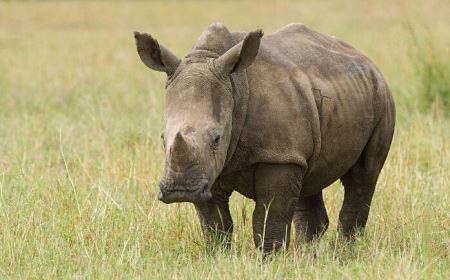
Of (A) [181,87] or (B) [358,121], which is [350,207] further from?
(A) [181,87]

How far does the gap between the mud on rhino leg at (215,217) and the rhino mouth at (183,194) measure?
2.91ft

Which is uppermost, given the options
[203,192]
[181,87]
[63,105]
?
[181,87]

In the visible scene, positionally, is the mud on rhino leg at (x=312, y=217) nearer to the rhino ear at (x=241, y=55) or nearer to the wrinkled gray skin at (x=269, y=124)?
the wrinkled gray skin at (x=269, y=124)

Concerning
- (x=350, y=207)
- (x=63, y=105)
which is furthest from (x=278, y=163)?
(x=63, y=105)

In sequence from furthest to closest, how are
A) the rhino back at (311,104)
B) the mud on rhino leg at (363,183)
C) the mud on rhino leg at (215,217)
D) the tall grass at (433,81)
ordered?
the tall grass at (433,81)
the mud on rhino leg at (363,183)
the mud on rhino leg at (215,217)
the rhino back at (311,104)

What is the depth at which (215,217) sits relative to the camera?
20.3 ft

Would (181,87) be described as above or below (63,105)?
above

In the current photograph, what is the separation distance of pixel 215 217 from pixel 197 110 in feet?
2.99

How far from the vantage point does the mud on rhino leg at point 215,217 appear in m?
→ 6.18

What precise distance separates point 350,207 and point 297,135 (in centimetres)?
112

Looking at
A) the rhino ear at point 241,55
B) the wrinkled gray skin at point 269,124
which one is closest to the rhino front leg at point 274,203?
the wrinkled gray skin at point 269,124

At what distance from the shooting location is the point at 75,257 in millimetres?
5973

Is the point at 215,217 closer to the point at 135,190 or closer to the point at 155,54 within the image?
the point at 155,54

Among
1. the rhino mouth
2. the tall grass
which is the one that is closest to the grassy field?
the tall grass
